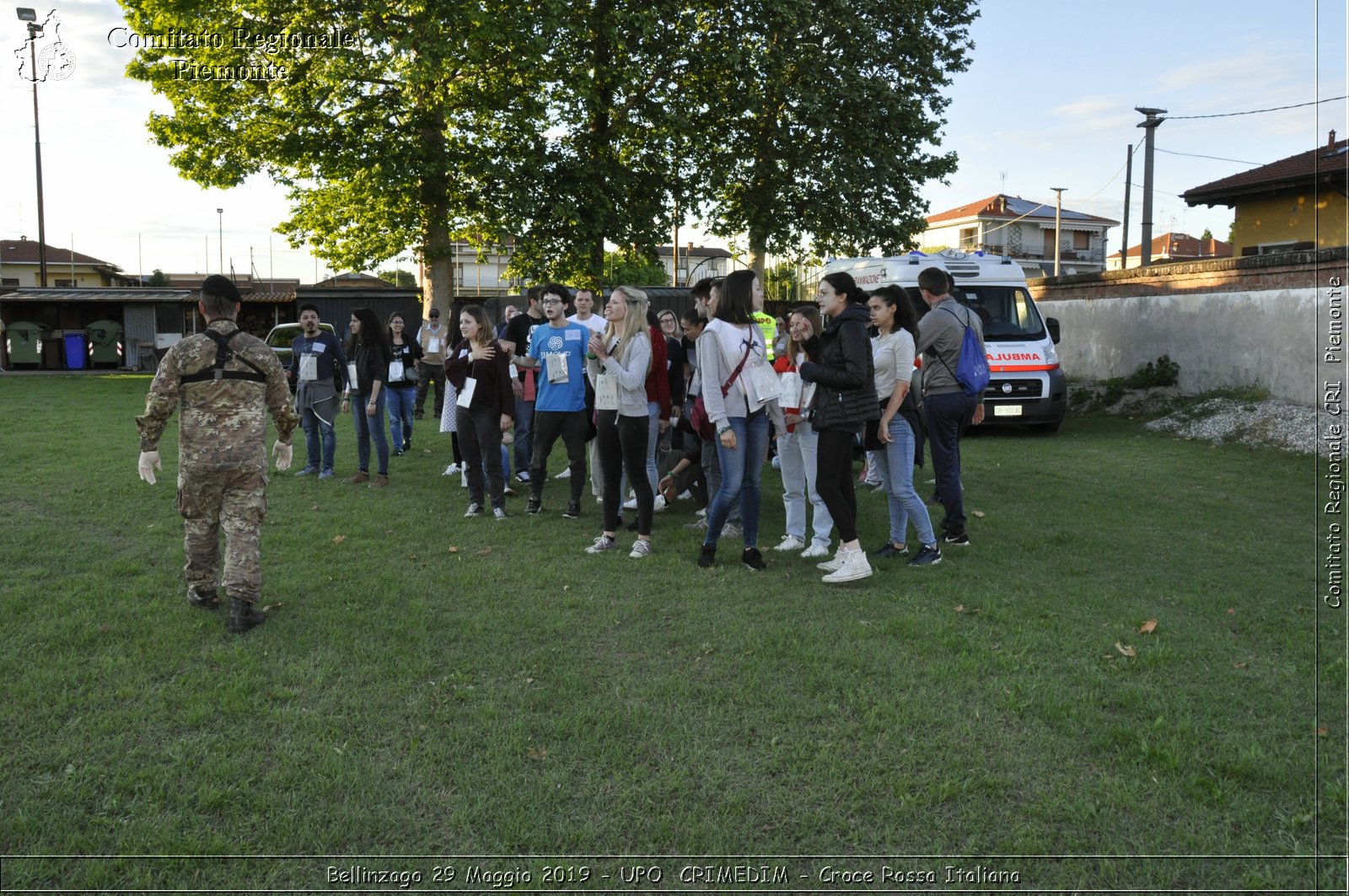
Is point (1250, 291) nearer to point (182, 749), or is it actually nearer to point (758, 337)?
point (758, 337)

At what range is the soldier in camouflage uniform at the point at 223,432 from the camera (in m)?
5.77

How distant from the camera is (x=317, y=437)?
1172cm

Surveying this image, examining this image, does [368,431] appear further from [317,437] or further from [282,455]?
[282,455]

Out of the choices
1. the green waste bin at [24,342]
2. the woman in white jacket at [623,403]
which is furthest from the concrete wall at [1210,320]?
the green waste bin at [24,342]

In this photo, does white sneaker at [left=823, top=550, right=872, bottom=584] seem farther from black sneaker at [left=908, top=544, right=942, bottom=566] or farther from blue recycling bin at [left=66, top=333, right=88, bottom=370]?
blue recycling bin at [left=66, top=333, right=88, bottom=370]

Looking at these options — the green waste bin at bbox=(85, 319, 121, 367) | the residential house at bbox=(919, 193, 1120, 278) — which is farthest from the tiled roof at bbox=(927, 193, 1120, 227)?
the green waste bin at bbox=(85, 319, 121, 367)

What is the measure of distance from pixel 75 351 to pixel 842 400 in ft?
119

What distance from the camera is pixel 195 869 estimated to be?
3285mm

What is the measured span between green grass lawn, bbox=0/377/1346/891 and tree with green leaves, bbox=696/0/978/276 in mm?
19531

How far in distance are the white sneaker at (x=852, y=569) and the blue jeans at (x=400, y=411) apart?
756 cm

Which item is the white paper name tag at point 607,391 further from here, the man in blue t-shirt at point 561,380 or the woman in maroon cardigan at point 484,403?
the woman in maroon cardigan at point 484,403

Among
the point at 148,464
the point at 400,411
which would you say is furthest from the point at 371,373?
the point at 148,464

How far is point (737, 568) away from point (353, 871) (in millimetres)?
4236

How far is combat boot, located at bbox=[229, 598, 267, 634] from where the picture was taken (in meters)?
5.73
